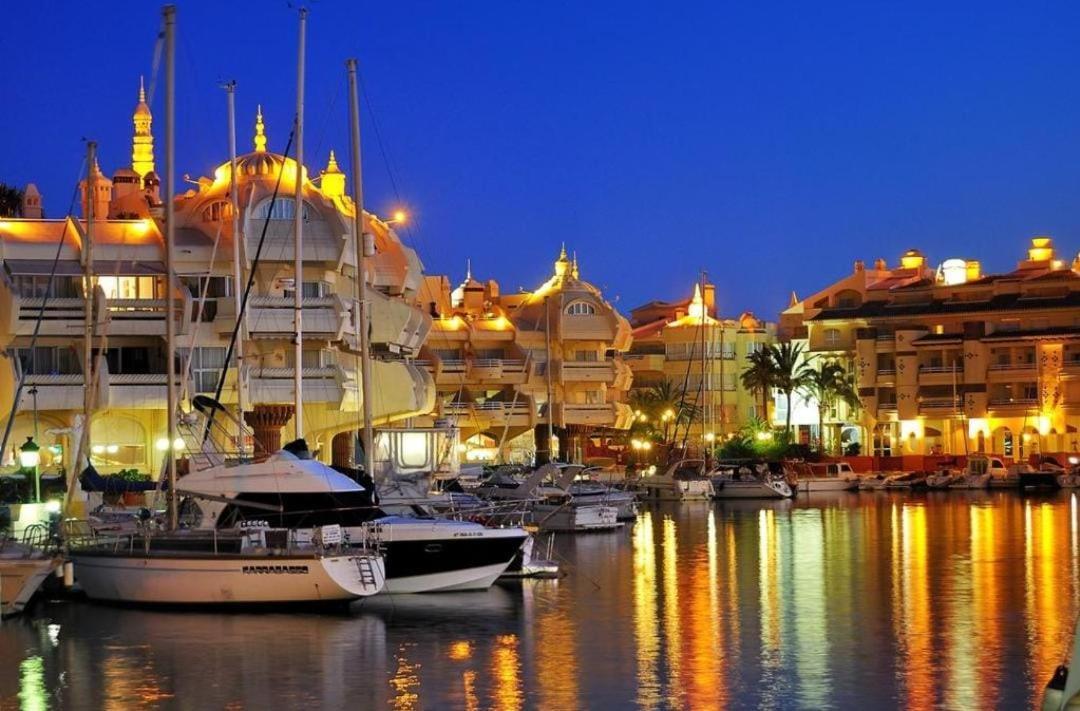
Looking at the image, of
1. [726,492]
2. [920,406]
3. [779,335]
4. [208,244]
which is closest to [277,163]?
[208,244]

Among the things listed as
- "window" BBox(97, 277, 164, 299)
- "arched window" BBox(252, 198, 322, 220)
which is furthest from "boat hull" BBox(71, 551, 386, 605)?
"window" BBox(97, 277, 164, 299)

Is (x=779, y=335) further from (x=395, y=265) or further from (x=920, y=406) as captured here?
(x=395, y=265)

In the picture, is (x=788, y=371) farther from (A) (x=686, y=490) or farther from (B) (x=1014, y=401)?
(A) (x=686, y=490)

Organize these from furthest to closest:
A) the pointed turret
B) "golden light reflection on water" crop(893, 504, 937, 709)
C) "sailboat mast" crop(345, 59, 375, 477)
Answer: the pointed turret
"sailboat mast" crop(345, 59, 375, 477)
"golden light reflection on water" crop(893, 504, 937, 709)

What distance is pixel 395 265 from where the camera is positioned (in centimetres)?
8369

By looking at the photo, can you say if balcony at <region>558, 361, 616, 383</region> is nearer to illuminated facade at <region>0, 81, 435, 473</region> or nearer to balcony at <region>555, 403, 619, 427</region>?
balcony at <region>555, 403, 619, 427</region>

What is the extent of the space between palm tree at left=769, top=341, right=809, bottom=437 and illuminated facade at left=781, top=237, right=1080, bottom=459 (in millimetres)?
2993

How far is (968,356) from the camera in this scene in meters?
125

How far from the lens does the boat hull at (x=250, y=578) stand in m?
36.5

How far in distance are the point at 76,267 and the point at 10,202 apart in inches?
1197

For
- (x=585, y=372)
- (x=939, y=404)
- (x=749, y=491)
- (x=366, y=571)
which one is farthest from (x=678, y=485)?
(x=366, y=571)

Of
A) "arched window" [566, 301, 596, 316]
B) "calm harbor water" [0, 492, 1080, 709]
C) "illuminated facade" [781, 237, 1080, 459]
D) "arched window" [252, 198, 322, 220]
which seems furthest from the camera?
"illuminated facade" [781, 237, 1080, 459]

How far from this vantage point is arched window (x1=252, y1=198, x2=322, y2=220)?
6850cm

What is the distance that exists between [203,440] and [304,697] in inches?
708
